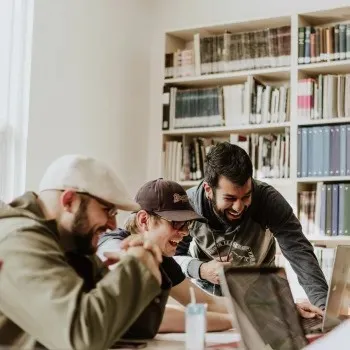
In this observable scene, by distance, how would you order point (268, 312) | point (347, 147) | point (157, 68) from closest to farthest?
1. point (268, 312)
2. point (347, 147)
3. point (157, 68)

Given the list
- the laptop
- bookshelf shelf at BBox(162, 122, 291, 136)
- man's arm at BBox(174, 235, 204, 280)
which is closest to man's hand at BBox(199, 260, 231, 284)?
man's arm at BBox(174, 235, 204, 280)

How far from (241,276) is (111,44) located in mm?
3281

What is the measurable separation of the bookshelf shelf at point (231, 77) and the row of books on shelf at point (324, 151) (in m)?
0.43

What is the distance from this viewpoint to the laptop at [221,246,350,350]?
1531 millimetres

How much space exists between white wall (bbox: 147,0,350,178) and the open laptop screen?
9.98ft

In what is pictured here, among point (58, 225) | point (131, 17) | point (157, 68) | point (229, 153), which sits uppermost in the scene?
point (131, 17)

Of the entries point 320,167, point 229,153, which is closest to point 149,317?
point 229,153

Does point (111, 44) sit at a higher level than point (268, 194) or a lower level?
higher

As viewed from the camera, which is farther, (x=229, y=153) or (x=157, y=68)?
(x=157, y=68)

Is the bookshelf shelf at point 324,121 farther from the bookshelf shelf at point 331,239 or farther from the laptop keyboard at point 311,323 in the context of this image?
the laptop keyboard at point 311,323

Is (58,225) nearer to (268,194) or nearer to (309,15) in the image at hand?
(268,194)

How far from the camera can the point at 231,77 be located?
4.61 metres

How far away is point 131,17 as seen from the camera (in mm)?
4863

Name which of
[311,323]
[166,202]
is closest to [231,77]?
[166,202]
